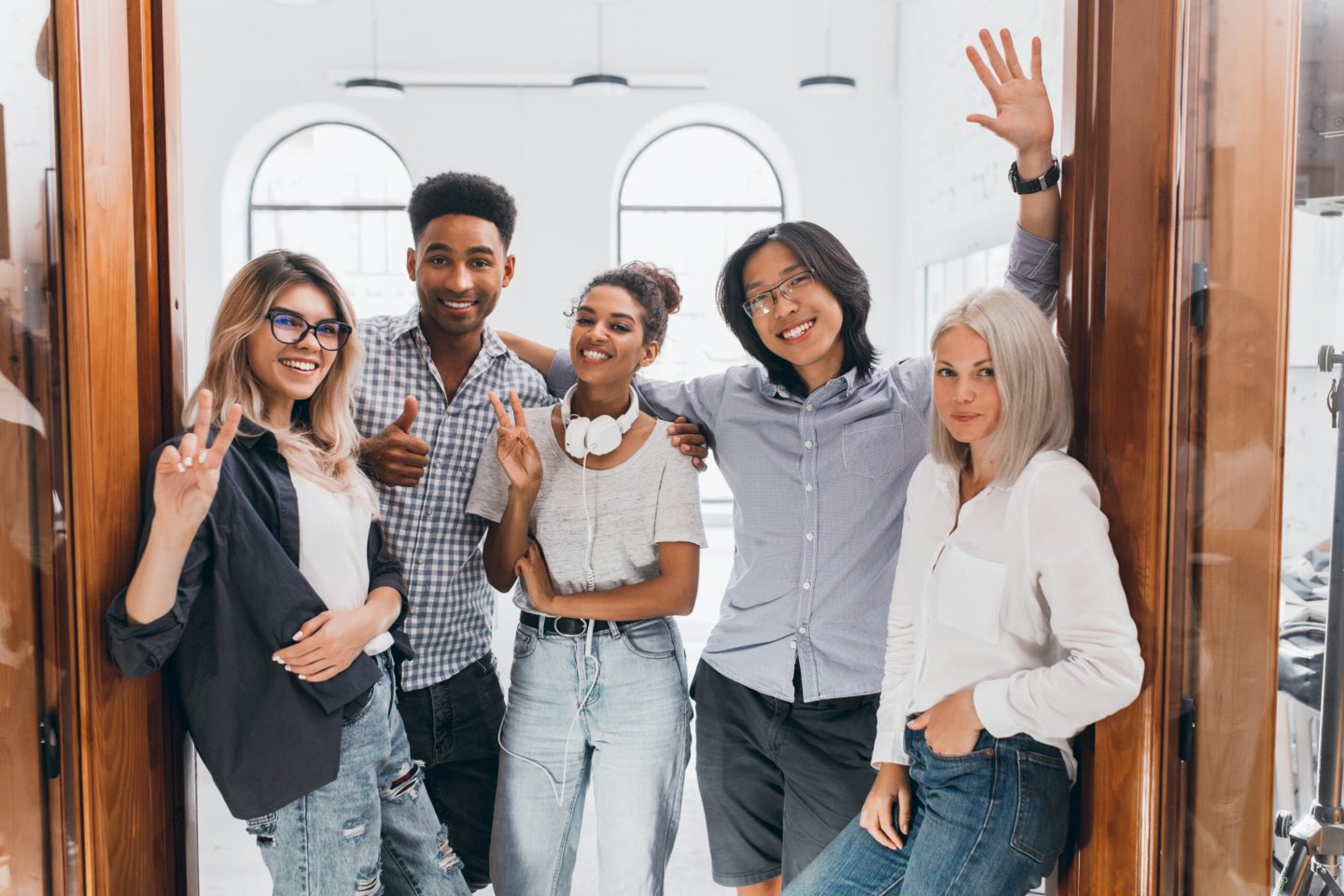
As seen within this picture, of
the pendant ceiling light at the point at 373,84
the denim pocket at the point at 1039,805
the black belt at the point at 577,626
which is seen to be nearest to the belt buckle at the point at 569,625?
the black belt at the point at 577,626

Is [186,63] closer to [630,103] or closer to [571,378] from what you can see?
[630,103]

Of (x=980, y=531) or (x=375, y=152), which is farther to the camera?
(x=375, y=152)

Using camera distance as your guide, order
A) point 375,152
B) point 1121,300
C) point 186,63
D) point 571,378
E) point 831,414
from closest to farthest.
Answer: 1. point 1121,300
2. point 831,414
3. point 571,378
4. point 186,63
5. point 375,152

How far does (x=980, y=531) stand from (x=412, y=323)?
127 cm

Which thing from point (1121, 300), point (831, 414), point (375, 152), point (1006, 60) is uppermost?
point (375, 152)

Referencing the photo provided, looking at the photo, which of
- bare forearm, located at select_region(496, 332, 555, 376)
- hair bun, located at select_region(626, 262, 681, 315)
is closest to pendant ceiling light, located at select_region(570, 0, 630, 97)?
bare forearm, located at select_region(496, 332, 555, 376)

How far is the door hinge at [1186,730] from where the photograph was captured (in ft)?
4.71

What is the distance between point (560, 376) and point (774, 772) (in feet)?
3.25

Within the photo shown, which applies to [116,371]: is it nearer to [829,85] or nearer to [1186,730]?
[1186,730]

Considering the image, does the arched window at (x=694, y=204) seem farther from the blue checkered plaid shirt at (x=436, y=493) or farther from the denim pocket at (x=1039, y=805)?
the denim pocket at (x=1039, y=805)

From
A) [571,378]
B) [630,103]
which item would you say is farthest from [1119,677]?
[630,103]

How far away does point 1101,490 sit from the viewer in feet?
4.80

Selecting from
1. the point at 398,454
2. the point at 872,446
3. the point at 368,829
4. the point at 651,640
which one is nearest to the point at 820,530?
the point at 872,446

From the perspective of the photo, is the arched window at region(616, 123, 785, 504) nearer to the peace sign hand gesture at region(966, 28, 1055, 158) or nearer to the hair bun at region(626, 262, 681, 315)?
the hair bun at region(626, 262, 681, 315)
